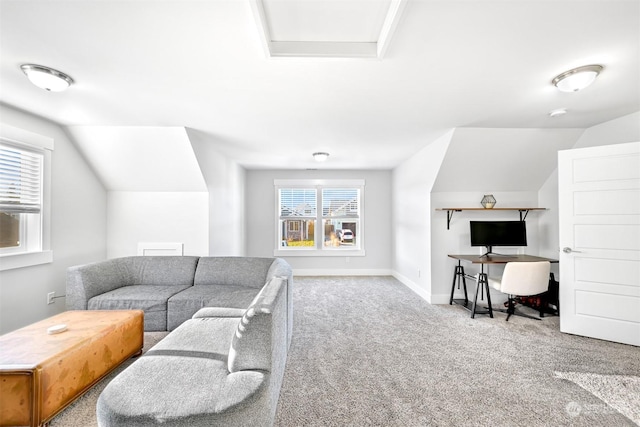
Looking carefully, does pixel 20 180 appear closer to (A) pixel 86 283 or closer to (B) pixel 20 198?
(B) pixel 20 198

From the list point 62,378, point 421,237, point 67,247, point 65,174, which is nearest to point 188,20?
point 62,378

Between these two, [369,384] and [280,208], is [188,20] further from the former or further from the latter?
[280,208]

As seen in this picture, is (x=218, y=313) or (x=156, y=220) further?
(x=156, y=220)

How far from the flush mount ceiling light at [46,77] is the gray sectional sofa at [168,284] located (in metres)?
1.75

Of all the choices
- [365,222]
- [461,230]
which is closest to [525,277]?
Answer: [461,230]

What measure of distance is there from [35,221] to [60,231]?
27 cm

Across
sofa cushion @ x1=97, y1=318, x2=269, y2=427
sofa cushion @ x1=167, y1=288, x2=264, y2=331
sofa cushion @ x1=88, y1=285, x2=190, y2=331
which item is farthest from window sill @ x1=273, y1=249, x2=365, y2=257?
sofa cushion @ x1=97, y1=318, x2=269, y2=427

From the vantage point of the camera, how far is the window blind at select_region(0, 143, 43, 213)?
2.79 meters

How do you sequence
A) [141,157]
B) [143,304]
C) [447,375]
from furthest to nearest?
[141,157] → [143,304] → [447,375]

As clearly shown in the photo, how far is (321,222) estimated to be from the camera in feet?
20.3

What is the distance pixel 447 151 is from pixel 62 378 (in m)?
4.15

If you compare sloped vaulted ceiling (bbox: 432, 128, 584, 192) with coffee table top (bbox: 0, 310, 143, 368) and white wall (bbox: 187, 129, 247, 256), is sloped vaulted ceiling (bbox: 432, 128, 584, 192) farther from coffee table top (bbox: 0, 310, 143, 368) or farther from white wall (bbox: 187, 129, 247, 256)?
coffee table top (bbox: 0, 310, 143, 368)

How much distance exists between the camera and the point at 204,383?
1.41 m

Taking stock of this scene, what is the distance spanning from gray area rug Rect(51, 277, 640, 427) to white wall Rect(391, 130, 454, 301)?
3.53ft
